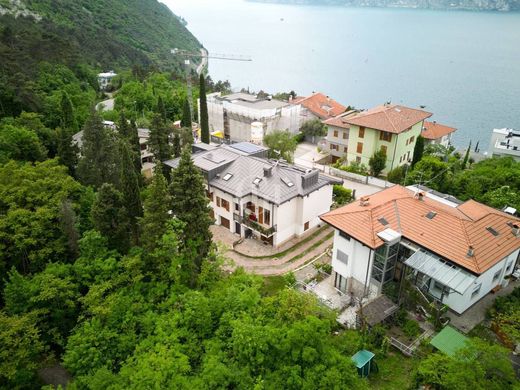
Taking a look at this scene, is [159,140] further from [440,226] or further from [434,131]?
[434,131]

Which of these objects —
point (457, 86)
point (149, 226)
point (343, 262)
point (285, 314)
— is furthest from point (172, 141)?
point (457, 86)

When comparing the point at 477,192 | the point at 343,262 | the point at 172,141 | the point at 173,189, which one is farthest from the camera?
the point at 172,141

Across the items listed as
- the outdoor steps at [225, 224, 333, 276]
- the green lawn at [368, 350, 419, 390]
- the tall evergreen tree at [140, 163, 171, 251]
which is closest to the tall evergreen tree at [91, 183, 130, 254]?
the tall evergreen tree at [140, 163, 171, 251]

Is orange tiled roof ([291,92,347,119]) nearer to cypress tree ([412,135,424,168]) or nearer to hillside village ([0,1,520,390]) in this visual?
cypress tree ([412,135,424,168])

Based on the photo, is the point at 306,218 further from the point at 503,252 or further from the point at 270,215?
Answer: the point at 503,252

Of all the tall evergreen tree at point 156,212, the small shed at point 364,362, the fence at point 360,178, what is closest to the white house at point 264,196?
the tall evergreen tree at point 156,212

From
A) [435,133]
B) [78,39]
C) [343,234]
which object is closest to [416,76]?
[435,133]

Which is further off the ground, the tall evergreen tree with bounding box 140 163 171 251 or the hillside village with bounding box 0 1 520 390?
the tall evergreen tree with bounding box 140 163 171 251
